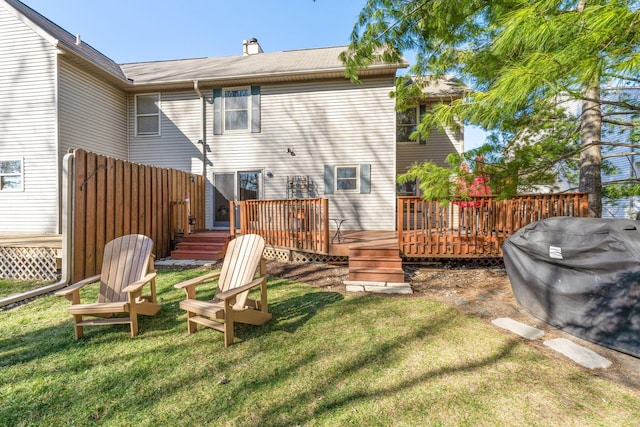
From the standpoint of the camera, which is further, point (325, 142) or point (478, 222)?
point (325, 142)

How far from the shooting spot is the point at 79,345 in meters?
2.99

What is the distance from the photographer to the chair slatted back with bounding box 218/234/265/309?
3555mm

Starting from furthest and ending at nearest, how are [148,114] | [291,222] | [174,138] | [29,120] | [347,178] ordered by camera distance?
1. [148,114]
2. [174,138]
3. [347,178]
4. [29,120]
5. [291,222]

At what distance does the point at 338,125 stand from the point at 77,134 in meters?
7.79

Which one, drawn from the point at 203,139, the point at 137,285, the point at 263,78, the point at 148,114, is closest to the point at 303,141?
the point at 263,78

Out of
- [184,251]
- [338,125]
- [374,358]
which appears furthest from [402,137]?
[374,358]

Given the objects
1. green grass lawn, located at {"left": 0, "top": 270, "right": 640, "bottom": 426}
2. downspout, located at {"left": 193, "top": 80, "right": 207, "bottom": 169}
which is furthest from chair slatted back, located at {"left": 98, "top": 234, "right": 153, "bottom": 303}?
downspout, located at {"left": 193, "top": 80, "right": 207, "bottom": 169}

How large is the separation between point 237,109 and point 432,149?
22.8 feet

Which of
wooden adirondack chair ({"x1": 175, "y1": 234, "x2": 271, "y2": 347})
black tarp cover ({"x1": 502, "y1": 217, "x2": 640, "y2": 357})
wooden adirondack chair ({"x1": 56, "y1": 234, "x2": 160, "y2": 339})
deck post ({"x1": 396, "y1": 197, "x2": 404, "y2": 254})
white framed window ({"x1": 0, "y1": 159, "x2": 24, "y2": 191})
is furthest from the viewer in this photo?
white framed window ({"x1": 0, "y1": 159, "x2": 24, "y2": 191})

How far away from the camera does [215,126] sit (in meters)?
9.72

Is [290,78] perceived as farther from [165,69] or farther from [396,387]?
[396,387]

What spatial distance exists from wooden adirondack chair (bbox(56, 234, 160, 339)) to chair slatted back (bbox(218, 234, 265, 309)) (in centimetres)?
87

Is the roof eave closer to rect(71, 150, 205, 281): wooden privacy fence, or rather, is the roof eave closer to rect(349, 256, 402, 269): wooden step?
rect(71, 150, 205, 281): wooden privacy fence

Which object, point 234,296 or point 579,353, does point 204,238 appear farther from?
point 579,353
